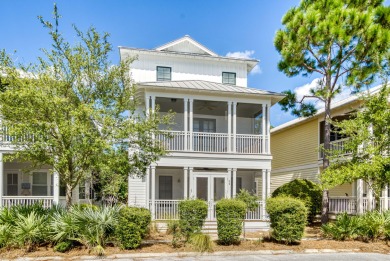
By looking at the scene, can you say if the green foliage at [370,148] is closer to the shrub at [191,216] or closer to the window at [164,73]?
the shrub at [191,216]

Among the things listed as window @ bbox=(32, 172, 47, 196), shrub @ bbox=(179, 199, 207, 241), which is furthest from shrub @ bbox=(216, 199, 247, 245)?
window @ bbox=(32, 172, 47, 196)

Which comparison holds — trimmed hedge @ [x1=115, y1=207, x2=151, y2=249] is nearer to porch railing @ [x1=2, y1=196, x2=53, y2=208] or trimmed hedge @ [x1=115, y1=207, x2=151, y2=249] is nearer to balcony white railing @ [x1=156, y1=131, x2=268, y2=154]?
balcony white railing @ [x1=156, y1=131, x2=268, y2=154]

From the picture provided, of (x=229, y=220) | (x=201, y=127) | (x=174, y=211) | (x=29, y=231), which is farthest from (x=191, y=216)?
(x=201, y=127)

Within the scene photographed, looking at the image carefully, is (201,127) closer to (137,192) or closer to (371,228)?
(137,192)

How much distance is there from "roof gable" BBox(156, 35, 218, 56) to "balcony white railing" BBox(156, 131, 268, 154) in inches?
252

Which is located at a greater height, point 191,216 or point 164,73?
point 164,73

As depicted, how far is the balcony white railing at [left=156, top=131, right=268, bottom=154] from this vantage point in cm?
1741

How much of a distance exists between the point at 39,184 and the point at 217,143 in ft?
35.3

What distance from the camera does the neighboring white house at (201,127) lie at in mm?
17016

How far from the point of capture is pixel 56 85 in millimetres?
10773

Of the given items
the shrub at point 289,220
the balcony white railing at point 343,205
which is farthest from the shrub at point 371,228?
the balcony white railing at point 343,205

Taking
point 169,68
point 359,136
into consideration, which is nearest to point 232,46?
point 169,68

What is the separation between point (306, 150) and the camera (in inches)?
912

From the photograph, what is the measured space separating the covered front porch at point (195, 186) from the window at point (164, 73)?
5.52 m
